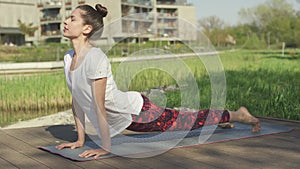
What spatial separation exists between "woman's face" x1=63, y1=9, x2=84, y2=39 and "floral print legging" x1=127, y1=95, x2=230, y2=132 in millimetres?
627

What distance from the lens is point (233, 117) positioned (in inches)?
129

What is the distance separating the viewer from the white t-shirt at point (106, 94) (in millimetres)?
2617

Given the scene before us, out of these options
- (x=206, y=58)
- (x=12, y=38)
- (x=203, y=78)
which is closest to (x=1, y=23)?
(x=12, y=38)

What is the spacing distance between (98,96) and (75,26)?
499 mm

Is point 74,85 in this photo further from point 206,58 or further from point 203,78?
point 203,78

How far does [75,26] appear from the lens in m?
2.78

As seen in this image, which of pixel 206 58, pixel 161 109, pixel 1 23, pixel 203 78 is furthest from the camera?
pixel 1 23

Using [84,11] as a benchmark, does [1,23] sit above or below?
above

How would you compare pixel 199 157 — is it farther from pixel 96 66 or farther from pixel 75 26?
pixel 75 26

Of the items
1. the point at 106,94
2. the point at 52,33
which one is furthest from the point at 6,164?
the point at 52,33

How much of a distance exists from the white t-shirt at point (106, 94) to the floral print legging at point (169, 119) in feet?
0.25

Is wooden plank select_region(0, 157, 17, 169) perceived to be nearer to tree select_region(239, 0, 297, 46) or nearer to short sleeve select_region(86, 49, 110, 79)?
short sleeve select_region(86, 49, 110, 79)

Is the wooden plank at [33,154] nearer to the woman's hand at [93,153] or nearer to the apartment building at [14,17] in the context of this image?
the woman's hand at [93,153]

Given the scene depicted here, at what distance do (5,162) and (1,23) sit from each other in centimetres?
3103
